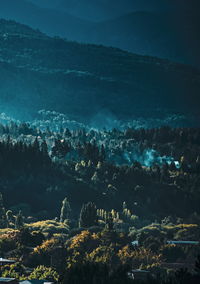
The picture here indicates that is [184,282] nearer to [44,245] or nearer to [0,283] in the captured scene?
[0,283]

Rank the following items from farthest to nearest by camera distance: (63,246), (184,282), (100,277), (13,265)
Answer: (63,246) → (13,265) → (100,277) → (184,282)

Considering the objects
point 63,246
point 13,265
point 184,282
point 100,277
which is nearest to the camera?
point 184,282

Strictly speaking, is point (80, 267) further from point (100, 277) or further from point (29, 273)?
point (29, 273)

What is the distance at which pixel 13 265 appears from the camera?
180 meters

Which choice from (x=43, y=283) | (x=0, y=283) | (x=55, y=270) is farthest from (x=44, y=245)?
(x=0, y=283)


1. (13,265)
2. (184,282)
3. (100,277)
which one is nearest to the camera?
(184,282)

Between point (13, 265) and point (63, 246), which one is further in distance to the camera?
point (63, 246)

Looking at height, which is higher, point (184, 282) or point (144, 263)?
point (144, 263)

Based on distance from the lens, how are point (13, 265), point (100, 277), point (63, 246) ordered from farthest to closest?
point (63, 246)
point (13, 265)
point (100, 277)

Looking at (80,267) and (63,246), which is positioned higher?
(63,246)

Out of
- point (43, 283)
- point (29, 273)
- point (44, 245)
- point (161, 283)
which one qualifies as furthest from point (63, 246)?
point (161, 283)

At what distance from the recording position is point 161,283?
15250cm

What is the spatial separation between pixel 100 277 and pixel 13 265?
26737 mm

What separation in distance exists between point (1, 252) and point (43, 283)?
37.5 m
